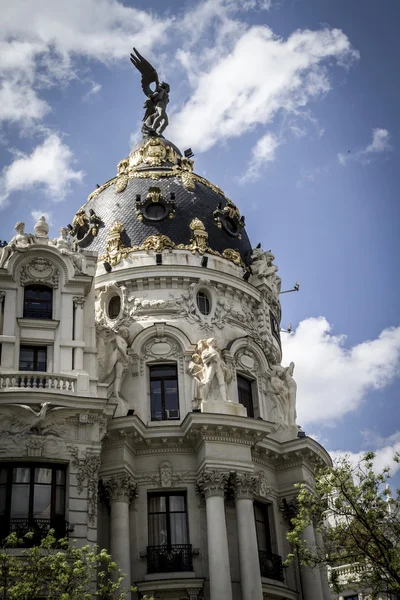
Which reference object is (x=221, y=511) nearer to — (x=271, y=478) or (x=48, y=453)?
(x=271, y=478)

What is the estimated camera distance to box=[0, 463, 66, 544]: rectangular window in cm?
2784

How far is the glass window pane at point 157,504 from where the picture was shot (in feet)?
109

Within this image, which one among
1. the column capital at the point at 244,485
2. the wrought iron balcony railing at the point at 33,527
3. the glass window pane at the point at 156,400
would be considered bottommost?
the wrought iron balcony railing at the point at 33,527

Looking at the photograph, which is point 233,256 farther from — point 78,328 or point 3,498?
point 3,498

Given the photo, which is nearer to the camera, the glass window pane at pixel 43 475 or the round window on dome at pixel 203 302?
the glass window pane at pixel 43 475

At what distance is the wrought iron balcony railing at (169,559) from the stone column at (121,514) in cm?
112

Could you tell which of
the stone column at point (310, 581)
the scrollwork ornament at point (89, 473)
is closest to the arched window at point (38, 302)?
the scrollwork ornament at point (89, 473)

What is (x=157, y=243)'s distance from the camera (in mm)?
39594

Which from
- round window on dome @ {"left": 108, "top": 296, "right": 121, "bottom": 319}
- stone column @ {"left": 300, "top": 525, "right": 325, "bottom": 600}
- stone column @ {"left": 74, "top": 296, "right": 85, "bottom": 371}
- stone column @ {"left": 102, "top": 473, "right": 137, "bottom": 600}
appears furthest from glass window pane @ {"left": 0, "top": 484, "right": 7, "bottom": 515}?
stone column @ {"left": 300, "top": 525, "right": 325, "bottom": 600}

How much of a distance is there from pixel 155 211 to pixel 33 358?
11.9 meters

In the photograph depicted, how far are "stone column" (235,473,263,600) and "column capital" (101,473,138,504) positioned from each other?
4296 mm

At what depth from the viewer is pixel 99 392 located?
31266 mm

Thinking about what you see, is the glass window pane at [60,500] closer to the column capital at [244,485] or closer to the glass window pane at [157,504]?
the glass window pane at [157,504]

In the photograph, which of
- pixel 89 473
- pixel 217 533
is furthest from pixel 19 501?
pixel 217 533
